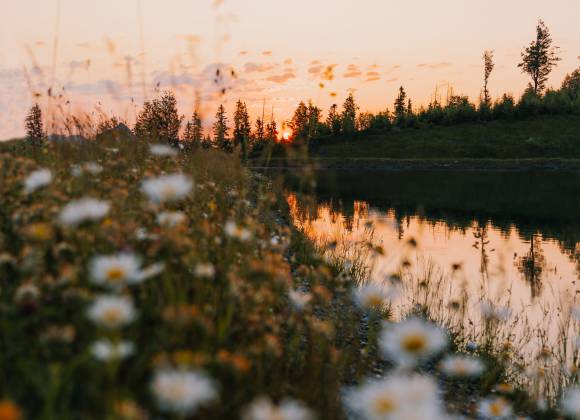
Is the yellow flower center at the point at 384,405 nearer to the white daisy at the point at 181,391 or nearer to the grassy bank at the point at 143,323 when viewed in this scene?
the grassy bank at the point at 143,323

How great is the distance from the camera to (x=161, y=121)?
21.5 feet

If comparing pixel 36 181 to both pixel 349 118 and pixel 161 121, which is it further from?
pixel 349 118

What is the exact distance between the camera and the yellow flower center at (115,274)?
1495 mm

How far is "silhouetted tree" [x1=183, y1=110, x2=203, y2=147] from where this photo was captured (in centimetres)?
559

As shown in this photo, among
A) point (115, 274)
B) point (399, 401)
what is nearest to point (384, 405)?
point (399, 401)

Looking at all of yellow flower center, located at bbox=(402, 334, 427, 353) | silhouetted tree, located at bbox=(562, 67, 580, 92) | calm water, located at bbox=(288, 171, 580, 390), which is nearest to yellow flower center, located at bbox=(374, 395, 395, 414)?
yellow flower center, located at bbox=(402, 334, 427, 353)

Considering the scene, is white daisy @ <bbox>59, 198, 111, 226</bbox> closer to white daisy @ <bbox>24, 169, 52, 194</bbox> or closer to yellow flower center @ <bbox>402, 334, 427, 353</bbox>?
white daisy @ <bbox>24, 169, 52, 194</bbox>

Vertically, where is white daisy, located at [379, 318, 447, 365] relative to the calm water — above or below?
above

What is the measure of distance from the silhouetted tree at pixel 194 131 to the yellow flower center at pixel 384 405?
4492mm

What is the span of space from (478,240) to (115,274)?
10974 millimetres

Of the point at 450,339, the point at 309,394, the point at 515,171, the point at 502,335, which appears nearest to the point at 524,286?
the point at 502,335

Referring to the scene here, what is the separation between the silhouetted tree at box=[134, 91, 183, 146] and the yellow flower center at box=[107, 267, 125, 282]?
4813mm

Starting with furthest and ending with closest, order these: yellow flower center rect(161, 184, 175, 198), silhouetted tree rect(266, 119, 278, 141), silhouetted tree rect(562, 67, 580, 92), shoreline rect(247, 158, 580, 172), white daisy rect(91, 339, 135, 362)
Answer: silhouetted tree rect(562, 67, 580, 92) < shoreline rect(247, 158, 580, 172) < silhouetted tree rect(266, 119, 278, 141) < yellow flower center rect(161, 184, 175, 198) < white daisy rect(91, 339, 135, 362)

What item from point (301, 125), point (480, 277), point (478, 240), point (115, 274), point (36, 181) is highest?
point (301, 125)
